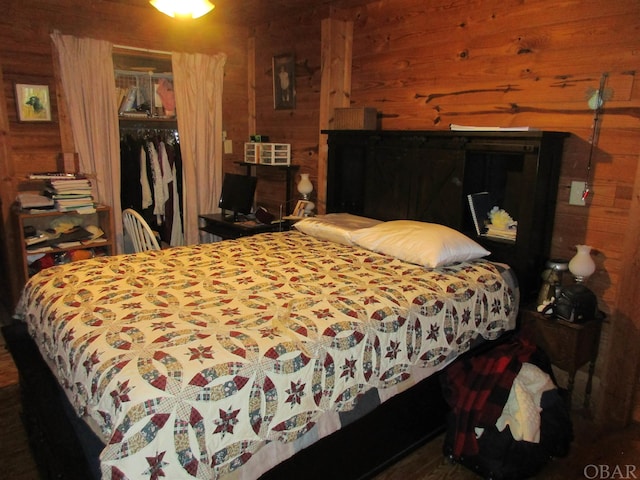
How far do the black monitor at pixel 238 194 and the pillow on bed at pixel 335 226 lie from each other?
814 millimetres

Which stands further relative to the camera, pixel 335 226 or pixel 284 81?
pixel 284 81

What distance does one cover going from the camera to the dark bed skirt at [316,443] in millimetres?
1548

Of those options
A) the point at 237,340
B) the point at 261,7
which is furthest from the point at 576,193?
the point at 261,7

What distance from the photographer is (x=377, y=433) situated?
196cm

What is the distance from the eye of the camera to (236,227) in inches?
147

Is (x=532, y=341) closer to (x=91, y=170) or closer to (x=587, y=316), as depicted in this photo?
(x=587, y=316)

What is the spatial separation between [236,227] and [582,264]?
7.98 feet

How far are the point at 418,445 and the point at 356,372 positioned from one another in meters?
0.80

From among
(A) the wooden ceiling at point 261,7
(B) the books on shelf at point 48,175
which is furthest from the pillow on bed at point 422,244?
(B) the books on shelf at point 48,175

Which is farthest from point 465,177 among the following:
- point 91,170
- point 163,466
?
point 91,170

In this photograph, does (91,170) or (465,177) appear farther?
(91,170)

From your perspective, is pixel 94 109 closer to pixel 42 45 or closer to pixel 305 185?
pixel 42 45

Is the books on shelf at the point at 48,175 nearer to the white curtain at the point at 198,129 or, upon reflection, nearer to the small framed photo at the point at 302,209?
the white curtain at the point at 198,129

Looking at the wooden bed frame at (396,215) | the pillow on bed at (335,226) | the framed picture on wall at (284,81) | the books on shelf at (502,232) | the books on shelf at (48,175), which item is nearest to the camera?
the wooden bed frame at (396,215)
